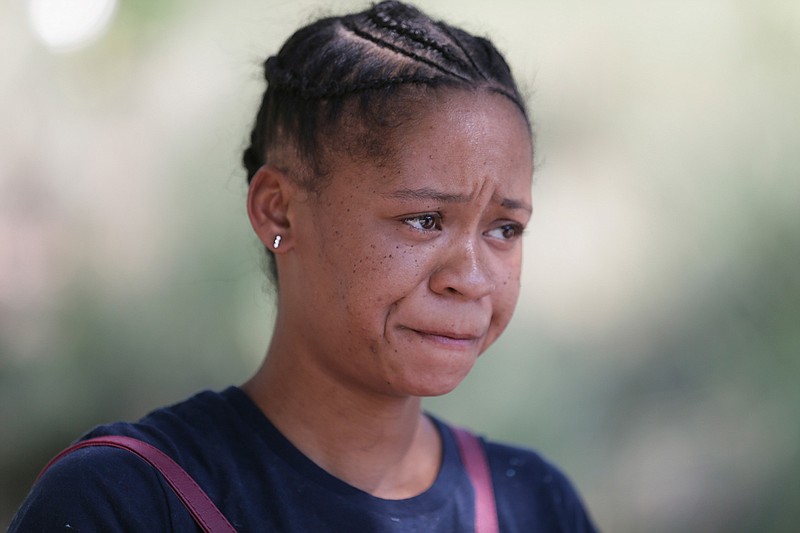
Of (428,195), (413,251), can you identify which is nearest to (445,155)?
(428,195)

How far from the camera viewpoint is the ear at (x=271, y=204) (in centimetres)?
193

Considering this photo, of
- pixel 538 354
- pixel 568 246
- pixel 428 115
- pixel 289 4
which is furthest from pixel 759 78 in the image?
pixel 428 115

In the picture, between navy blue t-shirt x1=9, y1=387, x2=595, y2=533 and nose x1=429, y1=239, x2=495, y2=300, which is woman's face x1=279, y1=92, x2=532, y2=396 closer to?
nose x1=429, y1=239, x2=495, y2=300

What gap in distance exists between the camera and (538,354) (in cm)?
349

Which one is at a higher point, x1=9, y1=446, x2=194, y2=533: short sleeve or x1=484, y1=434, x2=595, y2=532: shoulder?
x1=9, y1=446, x2=194, y2=533: short sleeve

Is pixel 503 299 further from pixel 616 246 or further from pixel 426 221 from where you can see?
pixel 616 246

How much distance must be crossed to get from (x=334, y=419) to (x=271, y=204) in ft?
1.40

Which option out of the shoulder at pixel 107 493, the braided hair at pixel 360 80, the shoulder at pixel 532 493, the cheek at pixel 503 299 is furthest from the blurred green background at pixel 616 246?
the shoulder at pixel 107 493

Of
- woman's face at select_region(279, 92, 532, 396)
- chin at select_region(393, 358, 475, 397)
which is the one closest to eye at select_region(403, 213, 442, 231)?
woman's face at select_region(279, 92, 532, 396)

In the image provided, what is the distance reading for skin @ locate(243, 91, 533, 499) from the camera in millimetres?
1797

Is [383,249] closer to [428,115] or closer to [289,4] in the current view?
[428,115]

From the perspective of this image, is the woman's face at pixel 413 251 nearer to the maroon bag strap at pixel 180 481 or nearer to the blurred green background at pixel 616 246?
the maroon bag strap at pixel 180 481

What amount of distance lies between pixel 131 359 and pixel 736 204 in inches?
82.9

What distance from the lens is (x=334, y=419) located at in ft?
6.35
